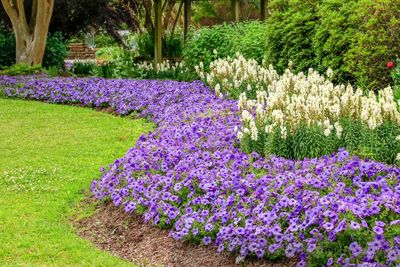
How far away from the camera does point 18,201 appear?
22.9 feet

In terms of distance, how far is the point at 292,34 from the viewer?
11812mm

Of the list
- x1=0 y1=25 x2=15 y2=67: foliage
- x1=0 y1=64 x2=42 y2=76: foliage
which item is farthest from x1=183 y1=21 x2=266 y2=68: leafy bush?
x1=0 y1=25 x2=15 y2=67: foliage

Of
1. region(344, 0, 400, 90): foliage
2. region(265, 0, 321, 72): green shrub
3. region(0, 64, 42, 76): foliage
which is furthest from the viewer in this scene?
region(0, 64, 42, 76): foliage

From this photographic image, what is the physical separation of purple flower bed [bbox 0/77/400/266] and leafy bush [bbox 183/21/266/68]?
18.3 ft

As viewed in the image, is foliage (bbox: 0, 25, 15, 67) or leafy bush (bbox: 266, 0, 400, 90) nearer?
leafy bush (bbox: 266, 0, 400, 90)

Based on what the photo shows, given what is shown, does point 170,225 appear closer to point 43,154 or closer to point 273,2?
point 43,154

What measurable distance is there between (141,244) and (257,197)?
3.37 feet

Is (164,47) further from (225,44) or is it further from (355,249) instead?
(355,249)

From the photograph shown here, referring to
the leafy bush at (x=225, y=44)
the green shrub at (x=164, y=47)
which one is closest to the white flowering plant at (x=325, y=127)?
the leafy bush at (x=225, y=44)

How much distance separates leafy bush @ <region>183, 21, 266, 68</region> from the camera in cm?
1378

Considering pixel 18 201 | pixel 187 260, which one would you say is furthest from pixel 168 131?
pixel 187 260

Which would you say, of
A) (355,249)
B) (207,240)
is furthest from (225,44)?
(355,249)

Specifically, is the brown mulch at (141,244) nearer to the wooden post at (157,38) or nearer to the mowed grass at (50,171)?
the mowed grass at (50,171)

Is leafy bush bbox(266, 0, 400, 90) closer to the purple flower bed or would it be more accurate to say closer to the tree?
the purple flower bed
